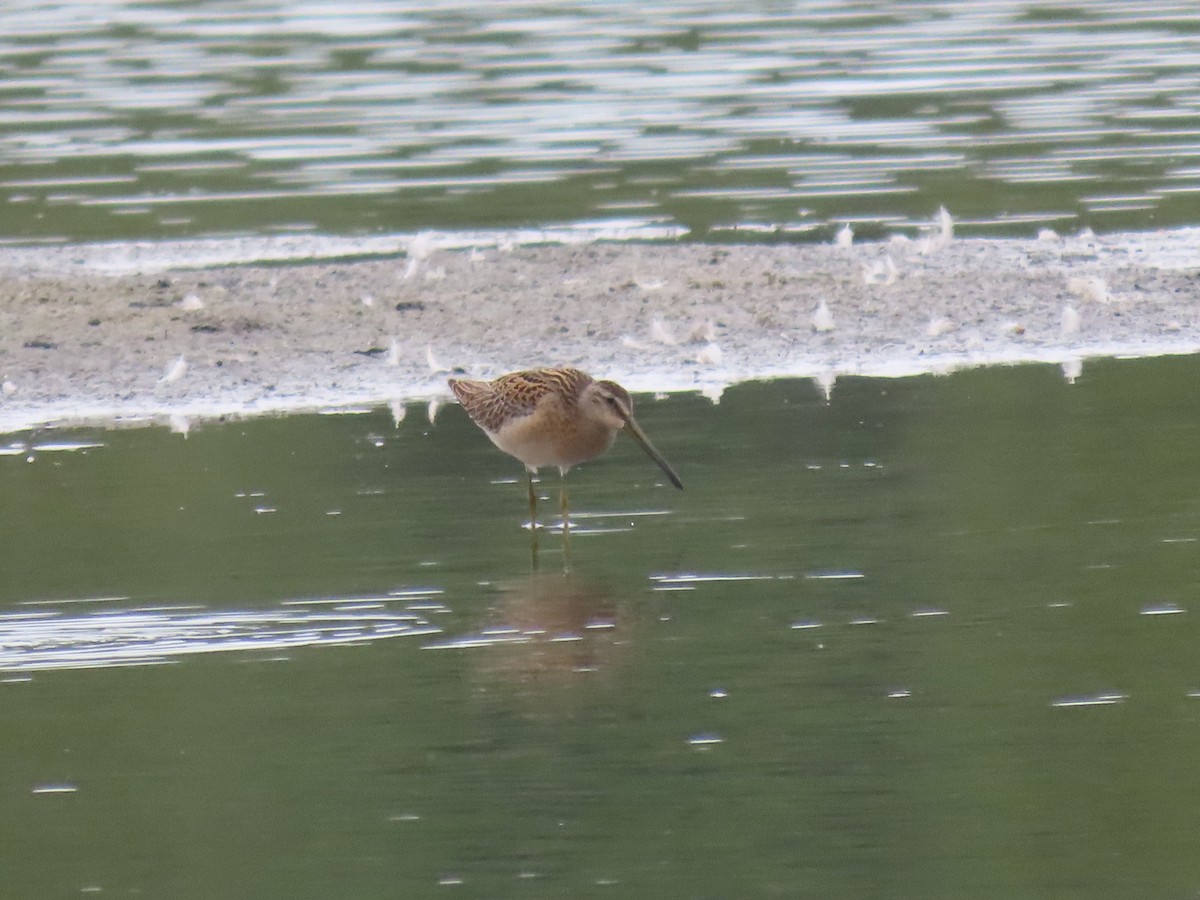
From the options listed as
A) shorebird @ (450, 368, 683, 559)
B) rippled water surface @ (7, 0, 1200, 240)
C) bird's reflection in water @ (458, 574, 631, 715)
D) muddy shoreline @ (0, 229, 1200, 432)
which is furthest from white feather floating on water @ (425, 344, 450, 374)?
bird's reflection in water @ (458, 574, 631, 715)

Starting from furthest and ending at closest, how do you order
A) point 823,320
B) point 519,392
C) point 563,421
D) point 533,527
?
point 823,320 → point 519,392 → point 563,421 → point 533,527

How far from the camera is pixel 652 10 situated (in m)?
32.3

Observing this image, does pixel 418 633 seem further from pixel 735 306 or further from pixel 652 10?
pixel 652 10

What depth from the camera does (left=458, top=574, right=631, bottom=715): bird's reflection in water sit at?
24.5ft

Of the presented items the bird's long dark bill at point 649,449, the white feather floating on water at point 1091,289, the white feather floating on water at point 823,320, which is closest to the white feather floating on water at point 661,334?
the white feather floating on water at point 823,320

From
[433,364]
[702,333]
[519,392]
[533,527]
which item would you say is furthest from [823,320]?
[533,527]

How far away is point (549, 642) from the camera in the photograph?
805cm

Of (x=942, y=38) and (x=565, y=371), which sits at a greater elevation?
(x=942, y=38)

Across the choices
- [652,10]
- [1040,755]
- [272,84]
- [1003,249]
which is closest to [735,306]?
[1003,249]

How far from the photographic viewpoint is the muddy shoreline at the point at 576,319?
1282 cm

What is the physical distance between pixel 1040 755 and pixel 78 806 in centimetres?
247

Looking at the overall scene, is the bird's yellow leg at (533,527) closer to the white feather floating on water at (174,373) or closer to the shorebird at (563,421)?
the shorebird at (563,421)

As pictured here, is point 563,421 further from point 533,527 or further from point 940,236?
point 940,236

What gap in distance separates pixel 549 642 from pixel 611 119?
15.4m
